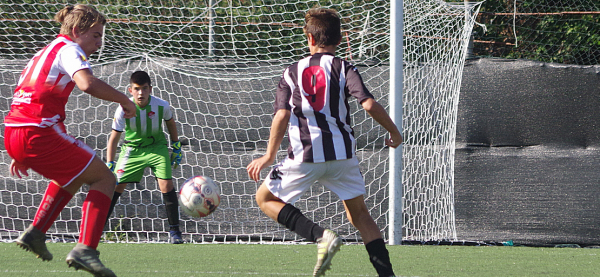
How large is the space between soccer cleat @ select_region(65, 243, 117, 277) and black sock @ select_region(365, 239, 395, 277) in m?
1.22

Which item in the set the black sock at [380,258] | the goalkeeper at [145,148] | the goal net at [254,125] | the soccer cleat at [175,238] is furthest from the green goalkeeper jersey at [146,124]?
the black sock at [380,258]

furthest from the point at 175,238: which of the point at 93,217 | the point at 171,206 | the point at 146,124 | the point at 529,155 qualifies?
the point at 529,155

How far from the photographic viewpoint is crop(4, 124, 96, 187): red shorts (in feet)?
9.56

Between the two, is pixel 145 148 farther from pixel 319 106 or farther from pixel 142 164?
pixel 319 106

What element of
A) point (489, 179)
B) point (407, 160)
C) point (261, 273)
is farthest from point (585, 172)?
point (261, 273)

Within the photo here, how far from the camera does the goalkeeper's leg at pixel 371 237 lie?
9.77 feet

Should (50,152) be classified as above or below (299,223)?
above

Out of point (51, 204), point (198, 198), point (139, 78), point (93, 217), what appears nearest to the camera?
point (93, 217)

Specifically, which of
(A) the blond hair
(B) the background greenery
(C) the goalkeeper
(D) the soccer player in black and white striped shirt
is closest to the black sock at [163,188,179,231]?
(C) the goalkeeper

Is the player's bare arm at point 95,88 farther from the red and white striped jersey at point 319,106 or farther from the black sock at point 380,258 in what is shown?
the black sock at point 380,258

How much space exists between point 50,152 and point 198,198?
1.40 meters

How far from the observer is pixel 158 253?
4512mm

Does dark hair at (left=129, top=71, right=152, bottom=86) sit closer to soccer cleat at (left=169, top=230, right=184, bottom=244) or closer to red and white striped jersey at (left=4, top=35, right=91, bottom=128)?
soccer cleat at (left=169, top=230, right=184, bottom=244)

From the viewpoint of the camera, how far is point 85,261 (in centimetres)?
274
